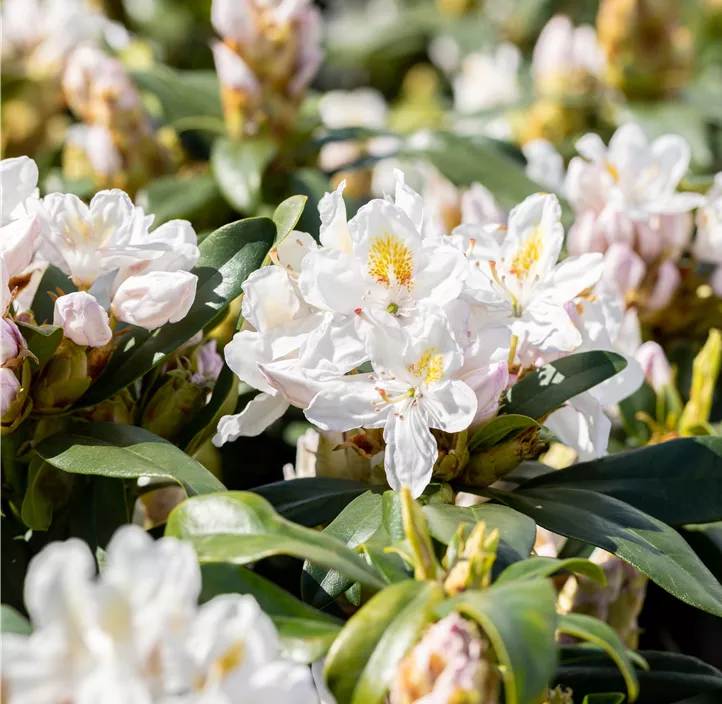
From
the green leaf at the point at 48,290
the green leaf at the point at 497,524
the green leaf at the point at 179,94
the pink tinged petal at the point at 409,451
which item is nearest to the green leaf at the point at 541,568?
the green leaf at the point at 497,524

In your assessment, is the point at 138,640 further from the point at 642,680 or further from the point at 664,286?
the point at 664,286

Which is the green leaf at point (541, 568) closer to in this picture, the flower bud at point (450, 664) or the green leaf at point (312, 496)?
→ the flower bud at point (450, 664)

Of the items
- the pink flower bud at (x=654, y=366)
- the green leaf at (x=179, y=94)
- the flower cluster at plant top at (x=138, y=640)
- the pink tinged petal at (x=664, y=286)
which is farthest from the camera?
the green leaf at (x=179, y=94)

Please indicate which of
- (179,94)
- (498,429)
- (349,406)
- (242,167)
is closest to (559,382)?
(498,429)

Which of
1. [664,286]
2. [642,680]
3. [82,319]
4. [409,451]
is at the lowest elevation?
[642,680]

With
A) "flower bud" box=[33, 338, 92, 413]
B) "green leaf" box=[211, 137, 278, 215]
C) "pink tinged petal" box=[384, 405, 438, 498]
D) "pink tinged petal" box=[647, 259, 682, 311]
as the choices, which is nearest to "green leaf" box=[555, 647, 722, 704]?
Result: "pink tinged petal" box=[384, 405, 438, 498]

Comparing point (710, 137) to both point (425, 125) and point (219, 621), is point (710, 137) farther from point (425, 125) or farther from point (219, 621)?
point (219, 621)
